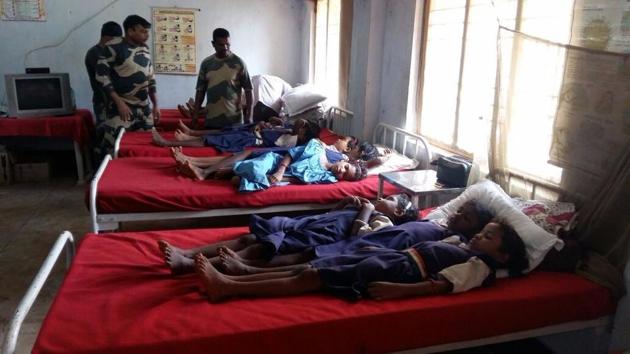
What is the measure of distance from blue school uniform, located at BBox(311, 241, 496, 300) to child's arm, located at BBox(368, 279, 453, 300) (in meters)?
0.04

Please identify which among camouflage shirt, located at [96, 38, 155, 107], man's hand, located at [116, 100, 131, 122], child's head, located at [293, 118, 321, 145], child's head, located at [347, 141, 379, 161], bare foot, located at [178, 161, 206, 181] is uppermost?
camouflage shirt, located at [96, 38, 155, 107]

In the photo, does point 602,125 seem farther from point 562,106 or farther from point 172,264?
point 172,264

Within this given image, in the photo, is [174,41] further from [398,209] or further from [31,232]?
[398,209]

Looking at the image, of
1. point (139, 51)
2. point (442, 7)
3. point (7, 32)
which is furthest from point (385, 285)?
point (7, 32)

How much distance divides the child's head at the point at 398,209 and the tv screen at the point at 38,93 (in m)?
4.33

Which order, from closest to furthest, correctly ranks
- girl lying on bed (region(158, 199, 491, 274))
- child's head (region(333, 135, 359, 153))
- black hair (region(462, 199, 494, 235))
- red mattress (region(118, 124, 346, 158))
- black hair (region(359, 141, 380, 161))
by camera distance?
1. girl lying on bed (region(158, 199, 491, 274))
2. black hair (region(462, 199, 494, 235))
3. black hair (region(359, 141, 380, 161))
4. child's head (region(333, 135, 359, 153))
5. red mattress (region(118, 124, 346, 158))

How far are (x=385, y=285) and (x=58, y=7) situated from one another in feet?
19.4

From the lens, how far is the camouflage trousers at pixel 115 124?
470cm

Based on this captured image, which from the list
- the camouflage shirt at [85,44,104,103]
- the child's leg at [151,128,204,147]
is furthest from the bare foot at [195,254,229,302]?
the camouflage shirt at [85,44,104,103]

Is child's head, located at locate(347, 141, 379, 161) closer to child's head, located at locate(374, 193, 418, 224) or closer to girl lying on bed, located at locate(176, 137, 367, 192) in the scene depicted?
girl lying on bed, located at locate(176, 137, 367, 192)

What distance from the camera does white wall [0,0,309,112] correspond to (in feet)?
19.2

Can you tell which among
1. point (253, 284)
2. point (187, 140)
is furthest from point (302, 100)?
point (253, 284)

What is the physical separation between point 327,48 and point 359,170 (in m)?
2.87

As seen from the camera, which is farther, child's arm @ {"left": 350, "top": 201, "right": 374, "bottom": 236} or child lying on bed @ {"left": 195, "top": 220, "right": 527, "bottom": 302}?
child's arm @ {"left": 350, "top": 201, "right": 374, "bottom": 236}
